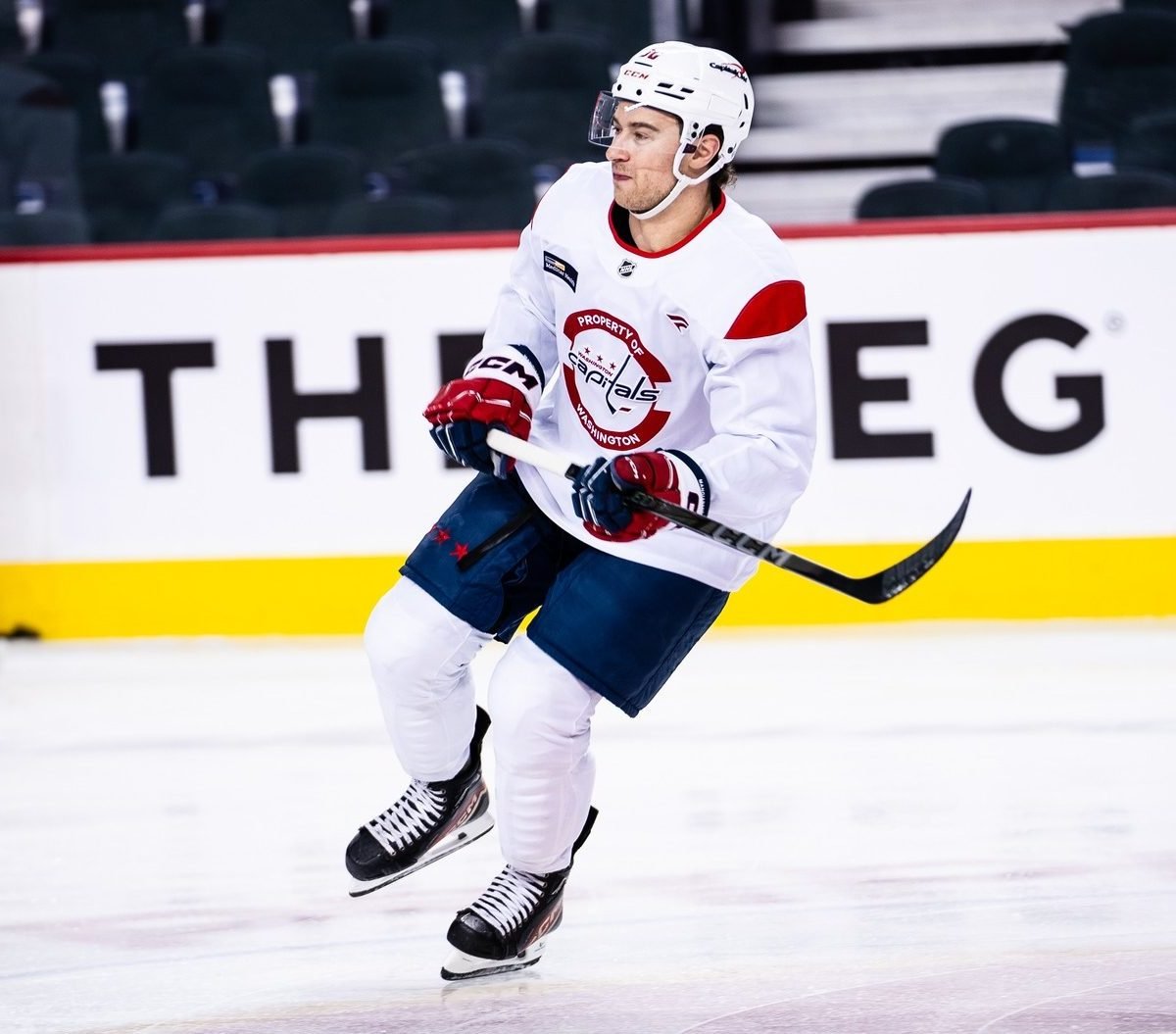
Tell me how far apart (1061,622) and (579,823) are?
2.76 meters

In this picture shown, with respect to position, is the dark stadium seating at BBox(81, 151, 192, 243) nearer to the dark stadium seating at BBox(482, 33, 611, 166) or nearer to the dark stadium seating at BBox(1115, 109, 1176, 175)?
the dark stadium seating at BBox(482, 33, 611, 166)

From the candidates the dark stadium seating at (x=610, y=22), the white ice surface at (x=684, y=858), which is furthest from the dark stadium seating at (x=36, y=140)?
the dark stadium seating at (x=610, y=22)

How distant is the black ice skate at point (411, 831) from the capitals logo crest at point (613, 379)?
1.71 feet

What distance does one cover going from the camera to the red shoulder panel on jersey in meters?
2.24

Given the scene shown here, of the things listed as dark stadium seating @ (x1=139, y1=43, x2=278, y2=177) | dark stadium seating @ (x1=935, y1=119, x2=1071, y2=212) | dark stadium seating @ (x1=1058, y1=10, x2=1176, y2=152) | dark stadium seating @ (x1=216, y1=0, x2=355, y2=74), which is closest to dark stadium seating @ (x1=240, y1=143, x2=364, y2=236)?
dark stadium seating @ (x1=139, y1=43, x2=278, y2=177)

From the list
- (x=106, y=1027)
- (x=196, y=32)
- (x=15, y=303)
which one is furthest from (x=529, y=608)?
(x=196, y=32)

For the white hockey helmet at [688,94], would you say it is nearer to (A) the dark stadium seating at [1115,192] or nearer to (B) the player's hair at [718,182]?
(B) the player's hair at [718,182]

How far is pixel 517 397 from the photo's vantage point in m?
2.43

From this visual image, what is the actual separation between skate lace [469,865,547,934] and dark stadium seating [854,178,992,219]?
3.05 metres

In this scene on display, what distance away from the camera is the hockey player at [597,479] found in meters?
2.25

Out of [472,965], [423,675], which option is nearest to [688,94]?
[423,675]

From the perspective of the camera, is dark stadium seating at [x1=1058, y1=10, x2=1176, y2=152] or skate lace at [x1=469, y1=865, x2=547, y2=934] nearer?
skate lace at [x1=469, y1=865, x2=547, y2=934]

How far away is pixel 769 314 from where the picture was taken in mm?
2254

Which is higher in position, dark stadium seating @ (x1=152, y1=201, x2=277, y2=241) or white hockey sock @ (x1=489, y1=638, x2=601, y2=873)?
dark stadium seating @ (x1=152, y1=201, x2=277, y2=241)
